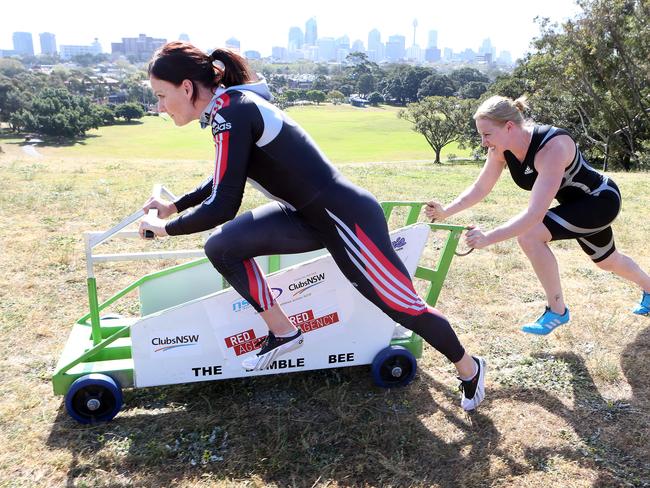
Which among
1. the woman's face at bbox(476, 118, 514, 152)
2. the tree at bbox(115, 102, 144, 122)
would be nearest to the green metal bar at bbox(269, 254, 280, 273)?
the woman's face at bbox(476, 118, 514, 152)

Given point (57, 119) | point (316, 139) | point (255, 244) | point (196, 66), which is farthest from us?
point (57, 119)

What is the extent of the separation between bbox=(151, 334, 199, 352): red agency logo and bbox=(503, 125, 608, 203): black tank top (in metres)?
2.41

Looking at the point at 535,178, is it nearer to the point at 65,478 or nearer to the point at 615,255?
the point at 615,255

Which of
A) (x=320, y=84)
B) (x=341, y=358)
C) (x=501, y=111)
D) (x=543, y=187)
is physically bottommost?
(x=320, y=84)

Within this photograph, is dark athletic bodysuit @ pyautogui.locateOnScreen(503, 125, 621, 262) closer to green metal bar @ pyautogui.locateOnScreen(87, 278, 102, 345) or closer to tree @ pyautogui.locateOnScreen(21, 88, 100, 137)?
green metal bar @ pyautogui.locateOnScreen(87, 278, 102, 345)

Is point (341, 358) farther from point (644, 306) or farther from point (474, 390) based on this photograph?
point (644, 306)

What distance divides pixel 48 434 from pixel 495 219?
6.75 meters

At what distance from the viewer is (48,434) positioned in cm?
344

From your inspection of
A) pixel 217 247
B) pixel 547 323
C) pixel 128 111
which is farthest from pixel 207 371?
pixel 128 111

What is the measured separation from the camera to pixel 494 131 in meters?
3.71

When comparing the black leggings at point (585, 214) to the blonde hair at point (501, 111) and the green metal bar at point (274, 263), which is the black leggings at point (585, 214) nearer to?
the blonde hair at point (501, 111)

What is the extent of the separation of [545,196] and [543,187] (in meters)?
0.07

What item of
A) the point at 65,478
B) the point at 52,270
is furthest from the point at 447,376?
the point at 52,270

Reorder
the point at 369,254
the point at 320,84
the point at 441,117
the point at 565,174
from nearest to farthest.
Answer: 1. the point at 369,254
2. the point at 565,174
3. the point at 441,117
4. the point at 320,84
